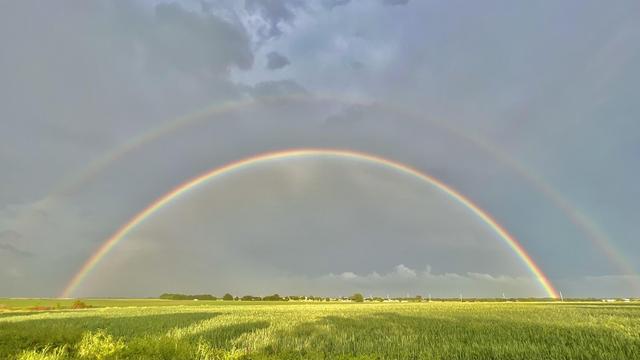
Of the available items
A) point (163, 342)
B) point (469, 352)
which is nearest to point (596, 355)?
point (469, 352)

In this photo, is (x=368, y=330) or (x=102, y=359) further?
(x=368, y=330)

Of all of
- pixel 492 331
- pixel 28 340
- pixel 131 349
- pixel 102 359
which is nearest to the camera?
pixel 102 359

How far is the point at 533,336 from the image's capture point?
21.9 m

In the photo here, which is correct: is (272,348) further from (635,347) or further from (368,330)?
(635,347)

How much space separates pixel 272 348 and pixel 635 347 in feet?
49.1

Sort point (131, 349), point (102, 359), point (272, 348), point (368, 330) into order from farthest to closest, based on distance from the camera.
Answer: point (368, 330)
point (272, 348)
point (131, 349)
point (102, 359)

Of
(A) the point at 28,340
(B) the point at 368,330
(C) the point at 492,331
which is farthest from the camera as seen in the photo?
(B) the point at 368,330

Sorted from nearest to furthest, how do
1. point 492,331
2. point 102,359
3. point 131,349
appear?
point 102,359 → point 131,349 → point 492,331

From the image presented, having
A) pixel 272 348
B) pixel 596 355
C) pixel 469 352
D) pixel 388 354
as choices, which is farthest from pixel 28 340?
pixel 596 355

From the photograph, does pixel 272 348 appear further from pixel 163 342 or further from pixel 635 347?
pixel 635 347

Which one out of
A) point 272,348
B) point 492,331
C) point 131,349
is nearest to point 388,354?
point 272,348

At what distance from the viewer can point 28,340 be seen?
18.6 metres

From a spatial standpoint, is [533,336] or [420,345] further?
[533,336]

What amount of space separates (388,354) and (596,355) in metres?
7.41
